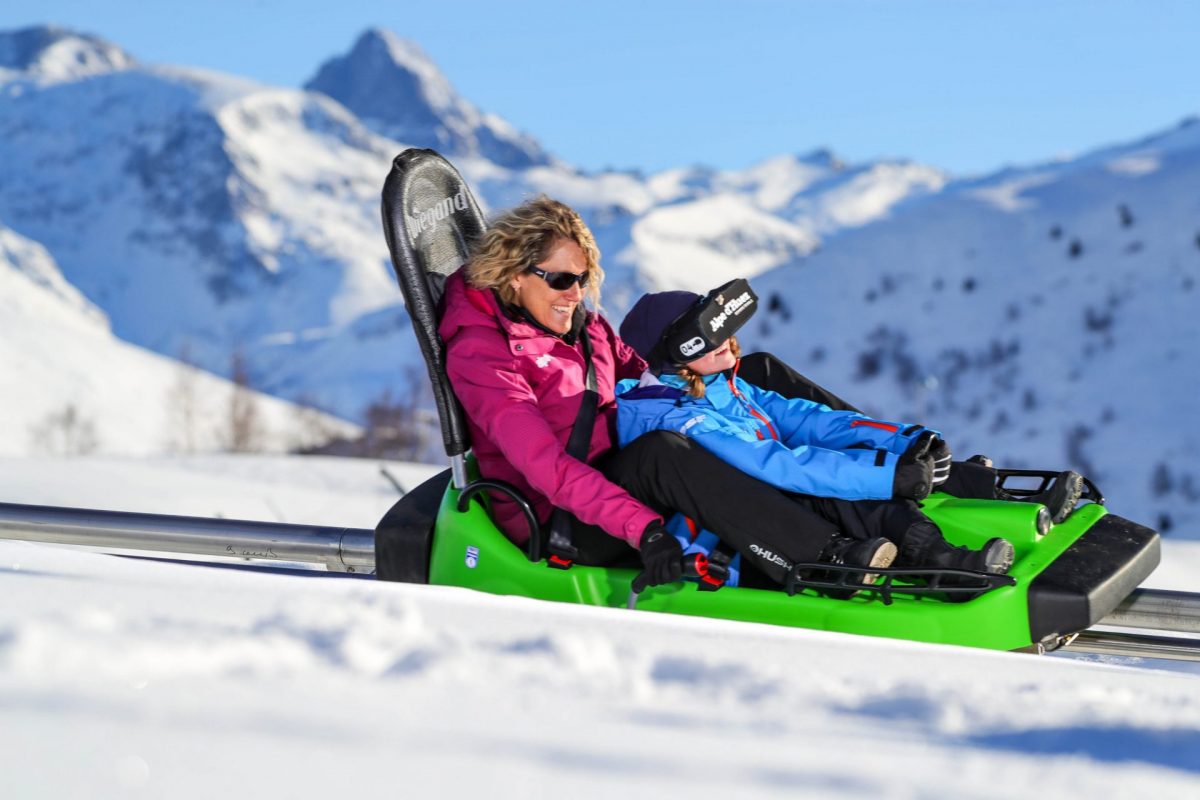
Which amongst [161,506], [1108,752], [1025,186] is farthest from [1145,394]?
[1108,752]

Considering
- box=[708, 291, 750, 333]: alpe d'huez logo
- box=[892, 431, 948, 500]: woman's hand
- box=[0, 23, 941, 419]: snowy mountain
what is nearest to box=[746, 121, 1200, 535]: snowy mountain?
box=[892, 431, 948, 500]: woman's hand

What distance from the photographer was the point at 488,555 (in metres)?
3.29

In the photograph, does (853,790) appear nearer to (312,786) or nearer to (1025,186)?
(312,786)

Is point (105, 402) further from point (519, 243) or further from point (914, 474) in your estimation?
point (914, 474)

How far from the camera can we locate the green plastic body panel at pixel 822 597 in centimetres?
286

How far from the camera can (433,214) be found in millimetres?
3646

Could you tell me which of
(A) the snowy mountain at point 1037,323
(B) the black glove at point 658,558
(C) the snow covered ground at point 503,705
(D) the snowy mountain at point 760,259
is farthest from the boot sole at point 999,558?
(A) the snowy mountain at point 1037,323

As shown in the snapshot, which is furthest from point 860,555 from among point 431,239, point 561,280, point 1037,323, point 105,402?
point 105,402

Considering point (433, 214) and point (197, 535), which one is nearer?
point (433, 214)

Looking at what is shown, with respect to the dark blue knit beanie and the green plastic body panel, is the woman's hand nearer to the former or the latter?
the green plastic body panel

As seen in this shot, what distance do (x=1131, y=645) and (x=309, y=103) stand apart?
203 meters

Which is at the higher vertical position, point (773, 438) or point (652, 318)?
point (652, 318)

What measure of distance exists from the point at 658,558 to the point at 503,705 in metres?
1.29

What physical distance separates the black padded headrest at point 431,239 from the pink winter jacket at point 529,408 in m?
0.05
